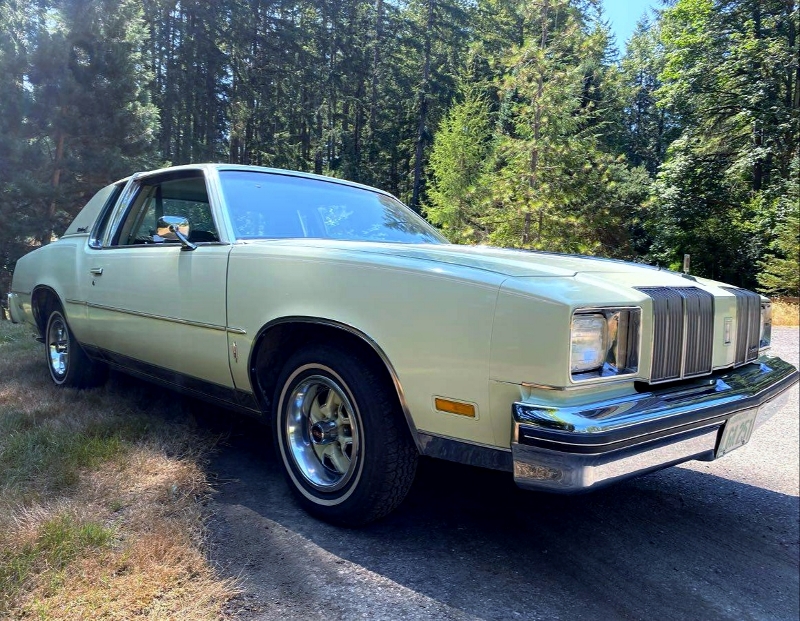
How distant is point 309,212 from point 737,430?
250 cm

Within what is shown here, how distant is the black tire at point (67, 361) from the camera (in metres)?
4.55

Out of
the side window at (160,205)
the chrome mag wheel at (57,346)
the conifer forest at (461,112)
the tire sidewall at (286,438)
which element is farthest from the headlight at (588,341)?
the conifer forest at (461,112)

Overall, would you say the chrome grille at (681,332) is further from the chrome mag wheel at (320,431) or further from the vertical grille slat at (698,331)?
the chrome mag wheel at (320,431)

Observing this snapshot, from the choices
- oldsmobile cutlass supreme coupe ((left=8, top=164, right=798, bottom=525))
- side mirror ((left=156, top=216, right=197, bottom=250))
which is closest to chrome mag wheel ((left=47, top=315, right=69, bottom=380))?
oldsmobile cutlass supreme coupe ((left=8, top=164, right=798, bottom=525))

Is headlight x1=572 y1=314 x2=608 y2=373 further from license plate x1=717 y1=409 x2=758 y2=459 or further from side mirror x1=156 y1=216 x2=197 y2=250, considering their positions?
side mirror x1=156 y1=216 x2=197 y2=250

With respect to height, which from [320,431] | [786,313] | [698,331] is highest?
[698,331]

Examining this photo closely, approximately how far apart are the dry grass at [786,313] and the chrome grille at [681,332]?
26.7 ft

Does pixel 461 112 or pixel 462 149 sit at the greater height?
pixel 461 112

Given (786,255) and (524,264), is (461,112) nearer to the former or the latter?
(786,255)

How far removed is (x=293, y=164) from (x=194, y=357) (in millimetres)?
29419

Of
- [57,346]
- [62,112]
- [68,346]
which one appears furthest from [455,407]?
[62,112]

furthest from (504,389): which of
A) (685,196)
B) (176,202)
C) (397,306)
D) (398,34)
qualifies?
(398,34)

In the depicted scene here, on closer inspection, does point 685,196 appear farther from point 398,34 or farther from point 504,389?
point 504,389

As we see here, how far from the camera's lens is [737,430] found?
2.55 m
